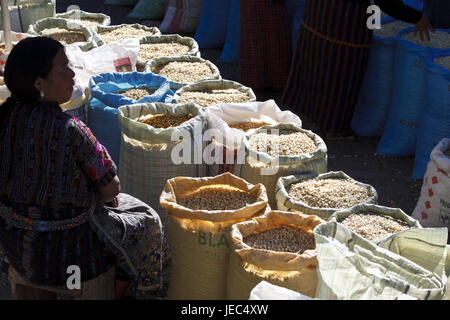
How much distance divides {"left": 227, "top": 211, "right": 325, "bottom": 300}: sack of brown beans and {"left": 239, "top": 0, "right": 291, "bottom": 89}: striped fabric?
9.43 ft

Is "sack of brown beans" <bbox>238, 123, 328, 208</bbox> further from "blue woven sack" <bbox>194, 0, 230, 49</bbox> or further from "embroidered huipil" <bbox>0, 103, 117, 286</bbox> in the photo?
"blue woven sack" <bbox>194, 0, 230, 49</bbox>

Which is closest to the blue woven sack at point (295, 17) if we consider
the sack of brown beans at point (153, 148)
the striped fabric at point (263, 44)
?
the striped fabric at point (263, 44)

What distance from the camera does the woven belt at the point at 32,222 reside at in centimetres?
188

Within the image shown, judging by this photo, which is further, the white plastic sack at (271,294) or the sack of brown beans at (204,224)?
the sack of brown beans at (204,224)

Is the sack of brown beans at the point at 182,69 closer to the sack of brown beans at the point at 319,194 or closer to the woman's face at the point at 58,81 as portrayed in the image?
the sack of brown beans at the point at 319,194

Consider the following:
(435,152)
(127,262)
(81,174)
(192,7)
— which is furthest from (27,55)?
(192,7)

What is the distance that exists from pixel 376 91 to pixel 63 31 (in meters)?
2.21

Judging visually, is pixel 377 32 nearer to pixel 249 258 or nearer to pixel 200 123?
pixel 200 123

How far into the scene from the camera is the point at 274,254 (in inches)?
74.4

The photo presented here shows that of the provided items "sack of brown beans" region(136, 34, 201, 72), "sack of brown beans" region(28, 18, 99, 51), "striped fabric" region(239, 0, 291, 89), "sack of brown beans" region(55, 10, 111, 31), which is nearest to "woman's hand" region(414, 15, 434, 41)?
"striped fabric" region(239, 0, 291, 89)

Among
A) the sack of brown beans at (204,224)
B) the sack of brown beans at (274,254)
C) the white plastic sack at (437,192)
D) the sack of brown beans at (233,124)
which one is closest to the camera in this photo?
the sack of brown beans at (274,254)

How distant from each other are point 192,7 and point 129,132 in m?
3.81

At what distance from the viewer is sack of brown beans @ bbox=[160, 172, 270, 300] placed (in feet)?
7.10

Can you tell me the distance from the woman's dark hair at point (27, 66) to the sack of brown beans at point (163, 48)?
70.0 inches
